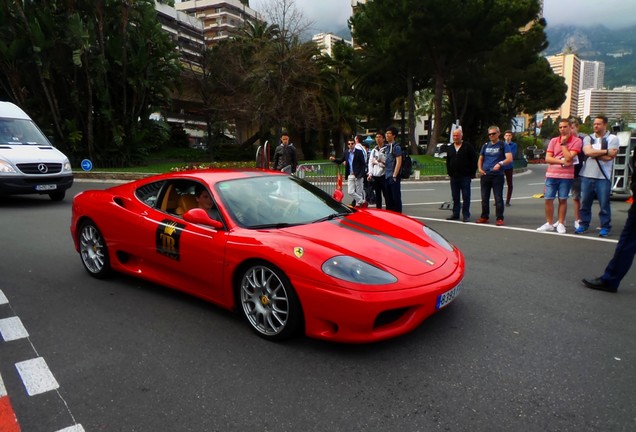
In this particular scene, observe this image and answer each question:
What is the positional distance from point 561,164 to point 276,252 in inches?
231

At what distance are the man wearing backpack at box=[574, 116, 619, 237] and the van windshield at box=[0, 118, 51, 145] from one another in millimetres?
11432

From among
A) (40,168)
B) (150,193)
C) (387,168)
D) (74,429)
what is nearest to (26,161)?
(40,168)

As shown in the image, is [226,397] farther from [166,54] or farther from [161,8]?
[161,8]

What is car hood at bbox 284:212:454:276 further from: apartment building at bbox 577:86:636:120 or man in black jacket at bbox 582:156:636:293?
apartment building at bbox 577:86:636:120

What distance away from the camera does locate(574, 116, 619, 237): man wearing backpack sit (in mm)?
6754

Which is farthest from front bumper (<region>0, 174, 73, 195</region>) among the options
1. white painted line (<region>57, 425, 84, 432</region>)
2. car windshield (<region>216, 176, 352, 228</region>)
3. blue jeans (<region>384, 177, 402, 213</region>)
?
white painted line (<region>57, 425, 84, 432</region>)

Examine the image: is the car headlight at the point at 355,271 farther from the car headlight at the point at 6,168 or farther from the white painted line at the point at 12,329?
the car headlight at the point at 6,168

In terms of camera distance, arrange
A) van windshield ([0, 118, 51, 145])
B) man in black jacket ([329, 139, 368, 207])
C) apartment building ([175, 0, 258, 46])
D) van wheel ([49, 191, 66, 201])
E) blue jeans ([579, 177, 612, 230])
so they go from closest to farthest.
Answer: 1. blue jeans ([579, 177, 612, 230])
2. man in black jacket ([329, 139, 368, 207])
3. van windshield ([0, 118, 51, 145])
4. van wheel ([49, 191, 66, 201])
5. apartment building ([175, 0, 258, 46])

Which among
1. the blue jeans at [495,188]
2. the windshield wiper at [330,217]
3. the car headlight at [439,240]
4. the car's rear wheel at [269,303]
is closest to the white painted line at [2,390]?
the car's rear wheel at [269,303]

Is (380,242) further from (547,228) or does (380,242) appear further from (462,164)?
(462,164)

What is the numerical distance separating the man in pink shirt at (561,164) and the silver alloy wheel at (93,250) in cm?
630

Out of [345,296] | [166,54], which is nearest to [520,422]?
[345,296]

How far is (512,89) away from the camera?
41281 millimetres

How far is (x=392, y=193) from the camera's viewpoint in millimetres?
8875
